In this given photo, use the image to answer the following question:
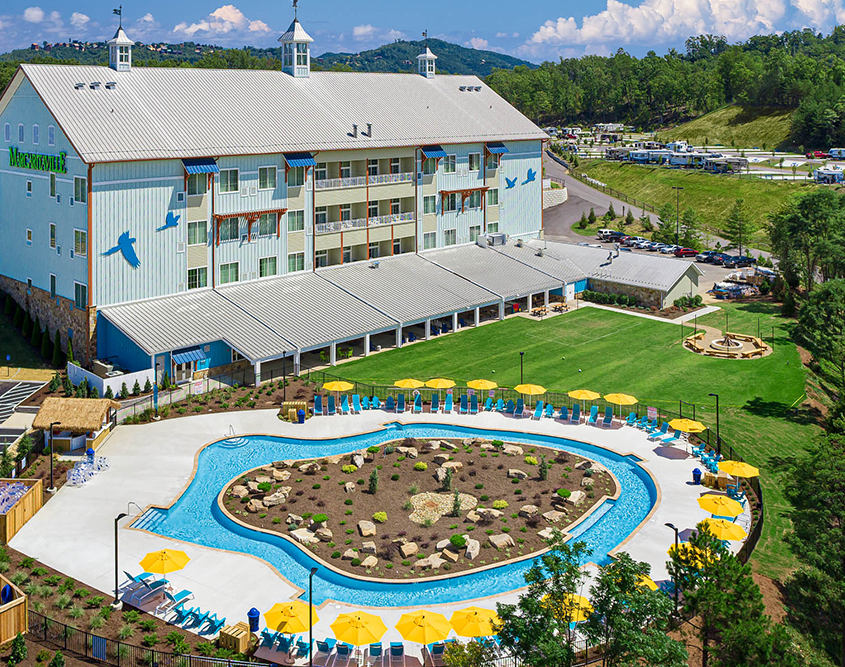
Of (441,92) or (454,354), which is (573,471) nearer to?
(454,354)

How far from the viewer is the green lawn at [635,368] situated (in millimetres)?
49406

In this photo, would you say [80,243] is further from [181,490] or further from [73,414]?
[181,490]

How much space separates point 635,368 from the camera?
58656 mm

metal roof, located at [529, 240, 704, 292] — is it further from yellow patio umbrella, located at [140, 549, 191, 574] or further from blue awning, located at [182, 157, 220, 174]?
yellow patio umbrella, located at [140, 549, 191, 574]

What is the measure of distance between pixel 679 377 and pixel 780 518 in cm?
1932

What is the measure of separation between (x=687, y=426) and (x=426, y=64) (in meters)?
51.5

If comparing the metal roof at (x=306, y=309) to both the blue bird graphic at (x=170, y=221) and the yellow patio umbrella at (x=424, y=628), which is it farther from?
the yellow patio umbrella at (x=424, y=628)

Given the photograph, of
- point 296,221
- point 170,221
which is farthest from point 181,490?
point 296,221

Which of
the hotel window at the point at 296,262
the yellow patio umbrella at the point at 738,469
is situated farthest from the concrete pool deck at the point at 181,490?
the hotel window at the point at 296,262

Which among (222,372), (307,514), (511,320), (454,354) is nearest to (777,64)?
(511,320)

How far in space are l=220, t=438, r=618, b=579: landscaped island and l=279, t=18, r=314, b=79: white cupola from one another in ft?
130

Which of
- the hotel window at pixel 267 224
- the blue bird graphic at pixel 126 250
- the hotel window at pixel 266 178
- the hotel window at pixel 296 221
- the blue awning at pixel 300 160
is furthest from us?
the hotel window at pixel 296 221

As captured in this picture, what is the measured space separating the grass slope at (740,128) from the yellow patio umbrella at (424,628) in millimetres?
162694

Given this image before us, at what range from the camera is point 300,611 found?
2889 centimetres
